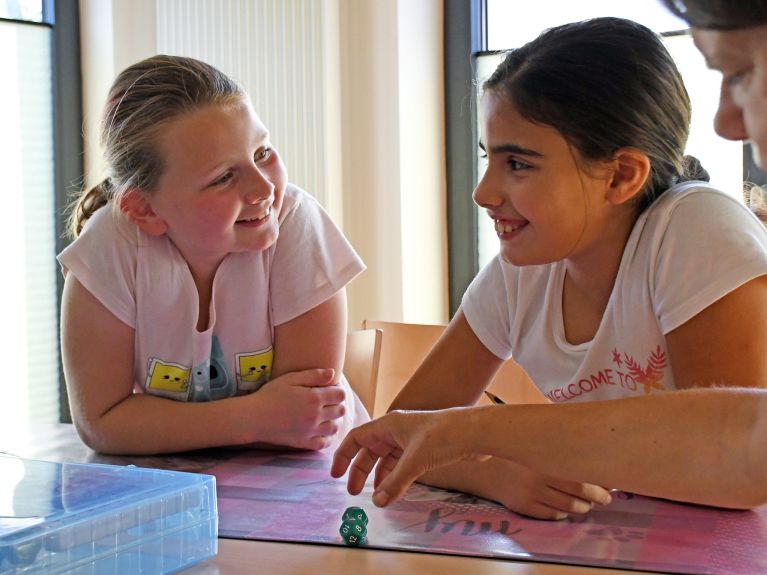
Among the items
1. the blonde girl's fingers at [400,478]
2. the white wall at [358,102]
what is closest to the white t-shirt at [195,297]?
the blonde girl's fingers at [400,478]

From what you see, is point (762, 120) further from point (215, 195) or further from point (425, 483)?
point (215, 195)

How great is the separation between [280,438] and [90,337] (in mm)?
357

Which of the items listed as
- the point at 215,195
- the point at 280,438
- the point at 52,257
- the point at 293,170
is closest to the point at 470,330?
the point at 280,438

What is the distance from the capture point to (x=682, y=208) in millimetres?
1298

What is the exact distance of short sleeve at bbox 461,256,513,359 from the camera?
1.50 meters

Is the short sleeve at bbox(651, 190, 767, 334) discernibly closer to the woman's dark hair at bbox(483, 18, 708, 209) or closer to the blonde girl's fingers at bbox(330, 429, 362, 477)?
the woman's dark hair at bbox(483, 18, 708, 209)

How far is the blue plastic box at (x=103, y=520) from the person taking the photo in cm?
83

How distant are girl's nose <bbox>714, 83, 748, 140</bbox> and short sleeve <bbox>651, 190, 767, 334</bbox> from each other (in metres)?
0.50

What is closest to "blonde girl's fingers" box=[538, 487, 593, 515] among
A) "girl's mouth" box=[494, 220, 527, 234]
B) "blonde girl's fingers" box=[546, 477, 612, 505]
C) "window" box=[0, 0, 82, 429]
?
"blonde girl's fingers" box=[546, 477, 612, 505]

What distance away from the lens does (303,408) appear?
58.0 inches

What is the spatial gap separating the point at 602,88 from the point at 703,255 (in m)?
0.25

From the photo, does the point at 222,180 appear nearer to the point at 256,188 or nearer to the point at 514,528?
the point at 256,188

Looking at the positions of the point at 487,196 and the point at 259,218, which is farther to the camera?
the point at 259,218

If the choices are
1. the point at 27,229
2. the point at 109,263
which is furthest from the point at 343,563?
the point at 27,229
